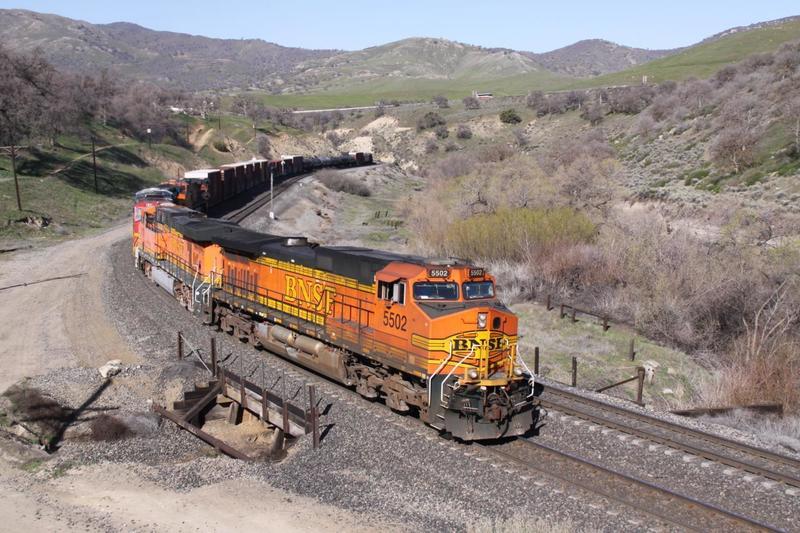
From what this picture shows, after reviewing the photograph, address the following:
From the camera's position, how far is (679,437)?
14.4 m

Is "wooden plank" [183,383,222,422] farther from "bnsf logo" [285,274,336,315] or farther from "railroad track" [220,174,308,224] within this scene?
"railroad track" [220,174,308,224]

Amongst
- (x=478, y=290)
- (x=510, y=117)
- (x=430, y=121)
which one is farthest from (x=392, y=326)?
(x=430, y=121)

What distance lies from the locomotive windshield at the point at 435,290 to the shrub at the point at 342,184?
59.1 metres

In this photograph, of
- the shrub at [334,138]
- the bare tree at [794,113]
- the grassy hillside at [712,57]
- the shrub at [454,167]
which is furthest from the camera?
the shrub at [334,138]

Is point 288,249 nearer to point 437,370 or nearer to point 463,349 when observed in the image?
point 437,370

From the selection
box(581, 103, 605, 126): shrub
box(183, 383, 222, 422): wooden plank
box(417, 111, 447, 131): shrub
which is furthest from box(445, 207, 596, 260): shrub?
box(417, 111, 447, 131): shrub

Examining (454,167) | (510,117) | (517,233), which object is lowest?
(517,233)

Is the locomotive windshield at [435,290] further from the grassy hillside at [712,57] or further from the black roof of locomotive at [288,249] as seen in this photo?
the grassy hillside at [712,57]

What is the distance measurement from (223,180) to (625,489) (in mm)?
46627

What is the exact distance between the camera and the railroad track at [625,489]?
10.7 metres

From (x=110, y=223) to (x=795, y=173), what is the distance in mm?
45328

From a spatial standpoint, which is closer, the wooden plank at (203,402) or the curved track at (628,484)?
the curved track at (628,484)

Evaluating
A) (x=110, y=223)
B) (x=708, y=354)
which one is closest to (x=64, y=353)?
(x=708, y=354)

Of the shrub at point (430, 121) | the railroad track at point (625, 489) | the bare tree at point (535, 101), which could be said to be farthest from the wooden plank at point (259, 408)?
the shrub at point (430, 121)
